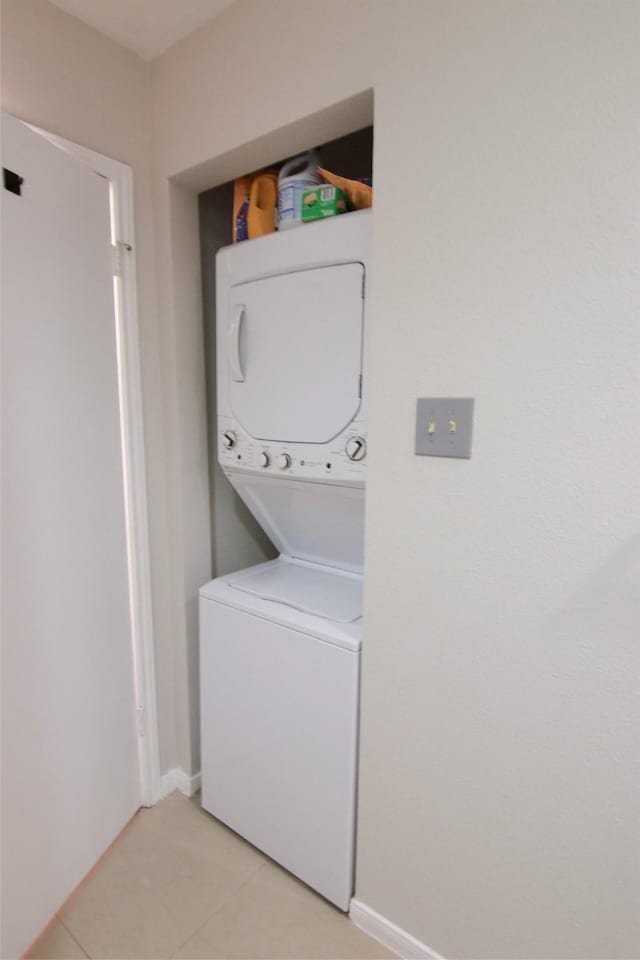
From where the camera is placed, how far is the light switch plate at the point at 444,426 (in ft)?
3.50

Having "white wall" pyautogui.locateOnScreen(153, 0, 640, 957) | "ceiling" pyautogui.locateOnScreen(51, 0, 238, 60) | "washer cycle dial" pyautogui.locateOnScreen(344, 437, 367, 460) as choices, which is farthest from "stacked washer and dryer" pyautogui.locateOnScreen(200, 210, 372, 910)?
"ceiling" pyautogui.locateOnScreen(51, 0, 238, 60)

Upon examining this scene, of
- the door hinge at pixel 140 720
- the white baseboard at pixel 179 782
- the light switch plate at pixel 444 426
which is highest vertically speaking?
the light switch plate at pixel 444 426

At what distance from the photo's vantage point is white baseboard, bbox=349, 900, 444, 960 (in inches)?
51.1

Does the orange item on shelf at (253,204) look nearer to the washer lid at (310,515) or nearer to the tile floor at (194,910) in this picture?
the washer lid at (310,515)

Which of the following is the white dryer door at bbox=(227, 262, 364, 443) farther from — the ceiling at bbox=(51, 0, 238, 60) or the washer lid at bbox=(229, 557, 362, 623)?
the ceiling at bbox=(51, 0, 238, 60)

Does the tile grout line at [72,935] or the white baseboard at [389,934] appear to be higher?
the white baseboard at [389,934]

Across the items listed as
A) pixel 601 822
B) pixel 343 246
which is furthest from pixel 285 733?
pixel 343 246

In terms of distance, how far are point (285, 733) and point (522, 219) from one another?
1.47m

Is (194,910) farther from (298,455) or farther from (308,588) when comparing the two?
(298,455)

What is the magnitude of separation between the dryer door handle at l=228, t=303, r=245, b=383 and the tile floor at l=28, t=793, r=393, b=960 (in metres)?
1.59

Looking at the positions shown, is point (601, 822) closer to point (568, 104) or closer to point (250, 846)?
point (250, 846)

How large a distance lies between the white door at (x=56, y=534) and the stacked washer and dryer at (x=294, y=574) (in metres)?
0.35

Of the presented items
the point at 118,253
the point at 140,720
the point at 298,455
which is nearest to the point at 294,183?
the point at 118,253

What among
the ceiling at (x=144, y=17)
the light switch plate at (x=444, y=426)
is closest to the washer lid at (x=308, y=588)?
the light switch plate at (x=444, y=426)
